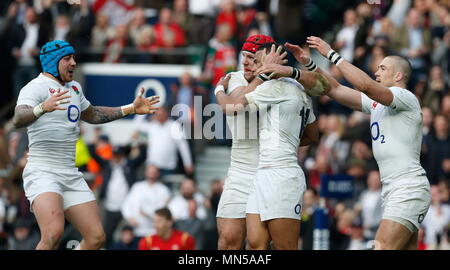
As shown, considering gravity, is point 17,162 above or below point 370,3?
below

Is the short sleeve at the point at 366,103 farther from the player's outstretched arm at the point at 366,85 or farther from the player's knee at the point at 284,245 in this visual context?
the player's knee at the point at 284,245

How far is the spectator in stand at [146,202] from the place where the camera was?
20.0 metres

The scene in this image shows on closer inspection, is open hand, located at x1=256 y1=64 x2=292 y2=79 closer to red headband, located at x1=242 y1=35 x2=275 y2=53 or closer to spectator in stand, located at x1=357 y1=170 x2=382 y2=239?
red headband, located at x1=242 y1=35 x2=275 y2=53

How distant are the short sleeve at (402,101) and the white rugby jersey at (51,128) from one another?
3.58 metres

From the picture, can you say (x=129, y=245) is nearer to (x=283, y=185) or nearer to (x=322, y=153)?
(x=322, y=153)

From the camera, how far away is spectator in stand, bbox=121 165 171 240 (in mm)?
20016

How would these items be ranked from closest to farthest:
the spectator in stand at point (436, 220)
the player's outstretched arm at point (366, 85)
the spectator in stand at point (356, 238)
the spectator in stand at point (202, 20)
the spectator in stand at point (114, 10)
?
the player's outstretched arm at point (366, 85) < the spectator in stand at point (356, 238) < the spectator in stand at point (436, 220) < the spectator in stand at point (202, 20) < the spectator in stand at point (114, 10)

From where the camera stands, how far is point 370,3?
75.1 feet

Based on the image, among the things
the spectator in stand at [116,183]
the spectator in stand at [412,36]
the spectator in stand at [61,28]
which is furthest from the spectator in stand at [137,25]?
the spectator in stand at [412,36]

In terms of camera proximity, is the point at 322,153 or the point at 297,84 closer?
the point at 297,84

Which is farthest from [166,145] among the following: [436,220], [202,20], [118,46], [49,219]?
[49,219]

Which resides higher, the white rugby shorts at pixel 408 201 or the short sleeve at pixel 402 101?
the short sleeve at pixel 402 101

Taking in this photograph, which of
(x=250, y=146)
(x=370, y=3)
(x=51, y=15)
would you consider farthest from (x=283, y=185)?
(x=51, y=15)
